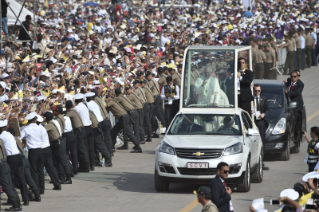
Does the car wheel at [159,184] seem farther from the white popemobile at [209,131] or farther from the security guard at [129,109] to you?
the security guard at [129,109]

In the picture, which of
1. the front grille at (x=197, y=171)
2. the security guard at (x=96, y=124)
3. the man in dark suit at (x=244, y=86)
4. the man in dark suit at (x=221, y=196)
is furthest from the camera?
the security guard at (x=96, y=124)

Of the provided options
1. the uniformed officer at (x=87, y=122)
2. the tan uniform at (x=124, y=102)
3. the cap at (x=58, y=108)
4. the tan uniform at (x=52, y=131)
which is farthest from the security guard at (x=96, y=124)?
the tan uniform at (x=52, y=131)

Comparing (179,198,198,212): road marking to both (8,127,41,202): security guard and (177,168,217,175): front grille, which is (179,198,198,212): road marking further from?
(8,127,41,202): security guard

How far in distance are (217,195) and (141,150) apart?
418 inches

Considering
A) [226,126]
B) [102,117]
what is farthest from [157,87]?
[226,126]

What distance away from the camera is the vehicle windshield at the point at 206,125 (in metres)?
15.9

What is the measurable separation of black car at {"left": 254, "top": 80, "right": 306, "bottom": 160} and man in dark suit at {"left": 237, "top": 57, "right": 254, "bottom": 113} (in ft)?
5.24

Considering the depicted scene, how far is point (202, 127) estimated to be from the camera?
52.5 feet

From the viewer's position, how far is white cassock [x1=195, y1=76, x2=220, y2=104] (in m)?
17.0

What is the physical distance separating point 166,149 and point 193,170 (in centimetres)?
71

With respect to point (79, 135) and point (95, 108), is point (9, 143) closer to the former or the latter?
point (79, 135)

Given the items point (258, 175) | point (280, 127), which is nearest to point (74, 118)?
point (258, 175)

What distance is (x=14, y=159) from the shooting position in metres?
14.4

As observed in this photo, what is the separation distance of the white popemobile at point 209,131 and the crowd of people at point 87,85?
0.52ft
